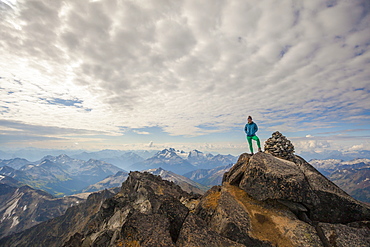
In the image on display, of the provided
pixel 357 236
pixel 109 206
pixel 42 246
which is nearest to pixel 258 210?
pixel 357 236

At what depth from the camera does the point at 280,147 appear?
24234 mm

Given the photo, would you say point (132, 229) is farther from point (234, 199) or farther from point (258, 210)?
point (258, 210)

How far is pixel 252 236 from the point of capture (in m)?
13.2

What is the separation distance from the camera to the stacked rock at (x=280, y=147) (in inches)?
949

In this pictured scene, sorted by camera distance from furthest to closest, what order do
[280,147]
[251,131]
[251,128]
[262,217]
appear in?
[251,131], [251,128], [280,147], [262,217]

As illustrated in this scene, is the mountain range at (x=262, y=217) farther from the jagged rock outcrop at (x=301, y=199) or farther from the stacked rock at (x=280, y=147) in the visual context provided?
the stacked rock at (x=280, y=147)

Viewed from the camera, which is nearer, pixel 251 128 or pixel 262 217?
pixel 262 217

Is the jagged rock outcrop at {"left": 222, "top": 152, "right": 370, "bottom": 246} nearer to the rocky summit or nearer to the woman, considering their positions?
the rocky summit

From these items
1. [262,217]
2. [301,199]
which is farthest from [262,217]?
[301,199]

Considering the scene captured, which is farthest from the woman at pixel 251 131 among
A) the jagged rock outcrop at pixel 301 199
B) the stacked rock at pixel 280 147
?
the jagged rock outcrop at pixel 301 199

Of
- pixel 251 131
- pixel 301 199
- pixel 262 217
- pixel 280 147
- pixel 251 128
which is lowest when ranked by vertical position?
pixel 262 217

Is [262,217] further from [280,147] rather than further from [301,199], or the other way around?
[280,147]

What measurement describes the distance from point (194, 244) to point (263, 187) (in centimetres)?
989

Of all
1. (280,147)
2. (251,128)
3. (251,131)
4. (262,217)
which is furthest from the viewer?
(251,131)
